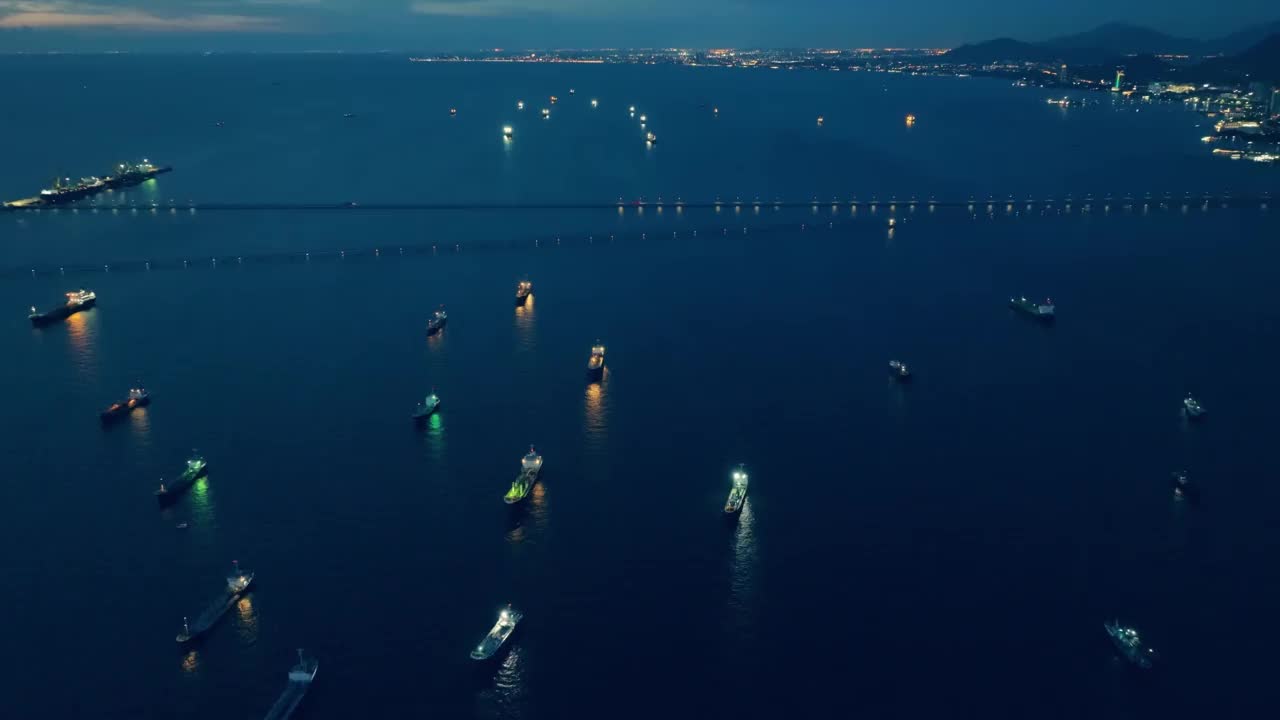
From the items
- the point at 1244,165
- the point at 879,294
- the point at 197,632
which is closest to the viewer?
the point at 197,632

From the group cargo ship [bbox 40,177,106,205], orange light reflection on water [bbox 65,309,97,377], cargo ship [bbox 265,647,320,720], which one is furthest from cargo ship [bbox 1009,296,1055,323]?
cargo ship [bbox 40,177,106,205]

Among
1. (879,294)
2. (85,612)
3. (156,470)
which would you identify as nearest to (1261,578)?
(879,294)

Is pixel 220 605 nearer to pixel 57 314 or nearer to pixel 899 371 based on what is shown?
pixel 899 371

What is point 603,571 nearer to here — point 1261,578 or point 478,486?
point 478,486

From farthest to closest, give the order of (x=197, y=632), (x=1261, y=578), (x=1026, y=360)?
(x=1026, y=360) < (x=1261, y=578) < (x=197, y=632)

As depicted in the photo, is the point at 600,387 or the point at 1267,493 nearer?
the point at 1267,493

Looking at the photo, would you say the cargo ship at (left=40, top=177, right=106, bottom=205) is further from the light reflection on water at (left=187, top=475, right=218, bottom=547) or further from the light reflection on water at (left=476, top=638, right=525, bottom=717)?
the light reflection on water at (left=476, top=638, right=525, bottom=717)

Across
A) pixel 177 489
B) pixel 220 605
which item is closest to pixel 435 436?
pixel 177 489
